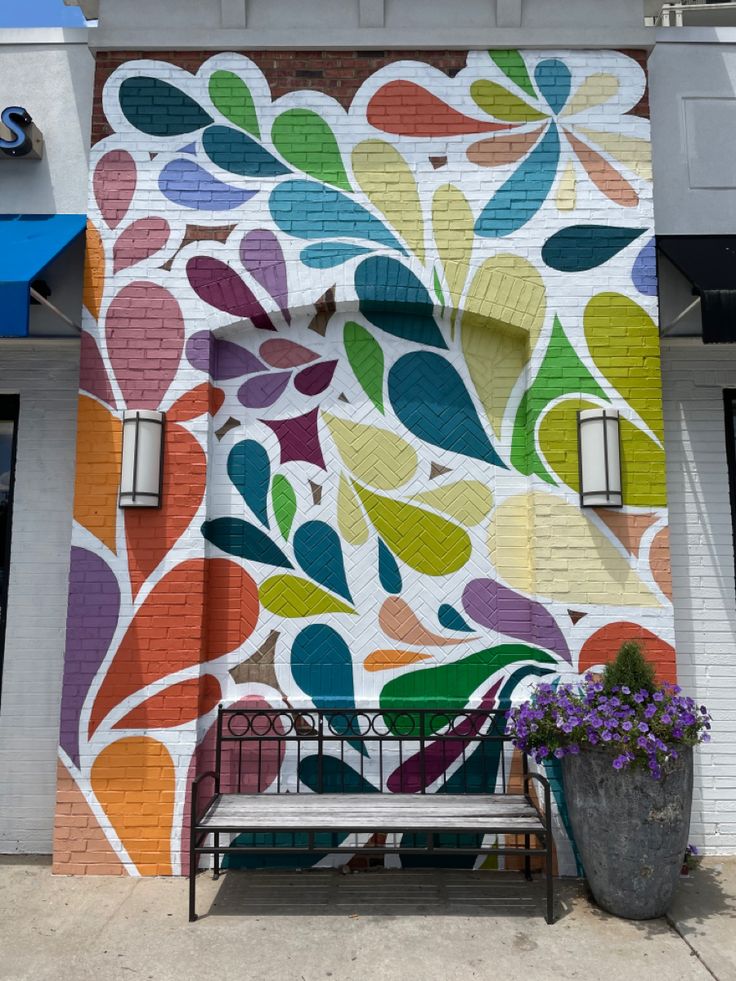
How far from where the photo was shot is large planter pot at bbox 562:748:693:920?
394 centimetres

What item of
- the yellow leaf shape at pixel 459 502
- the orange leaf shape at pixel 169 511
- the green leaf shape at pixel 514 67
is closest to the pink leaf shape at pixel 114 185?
the orange leaf shape at pixel 169 511

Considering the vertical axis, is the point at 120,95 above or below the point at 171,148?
above

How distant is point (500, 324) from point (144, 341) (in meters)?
2.28

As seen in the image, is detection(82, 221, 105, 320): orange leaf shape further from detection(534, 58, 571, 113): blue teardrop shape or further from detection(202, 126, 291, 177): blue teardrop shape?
Answer: detection(534, 58, 571, 113): blue teardrop shape

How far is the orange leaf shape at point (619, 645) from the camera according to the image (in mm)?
4742

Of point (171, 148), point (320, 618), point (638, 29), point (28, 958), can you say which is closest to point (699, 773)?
point (320, 618)

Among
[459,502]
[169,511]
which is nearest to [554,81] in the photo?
[459,502]

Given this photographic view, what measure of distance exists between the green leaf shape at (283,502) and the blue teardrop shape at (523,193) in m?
2.06

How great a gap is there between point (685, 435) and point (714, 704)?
69.9 inches

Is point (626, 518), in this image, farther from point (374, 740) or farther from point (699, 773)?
point (374, 740)

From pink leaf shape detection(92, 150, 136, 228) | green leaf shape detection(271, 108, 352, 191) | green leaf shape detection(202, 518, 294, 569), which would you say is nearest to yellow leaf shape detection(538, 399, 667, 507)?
green leaf shape detection(202, 518, 294, 569)

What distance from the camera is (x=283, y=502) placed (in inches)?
198

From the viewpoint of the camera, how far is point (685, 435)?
5.31 metres

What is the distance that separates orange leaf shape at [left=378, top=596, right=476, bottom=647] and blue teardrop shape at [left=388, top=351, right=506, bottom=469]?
1063mm
